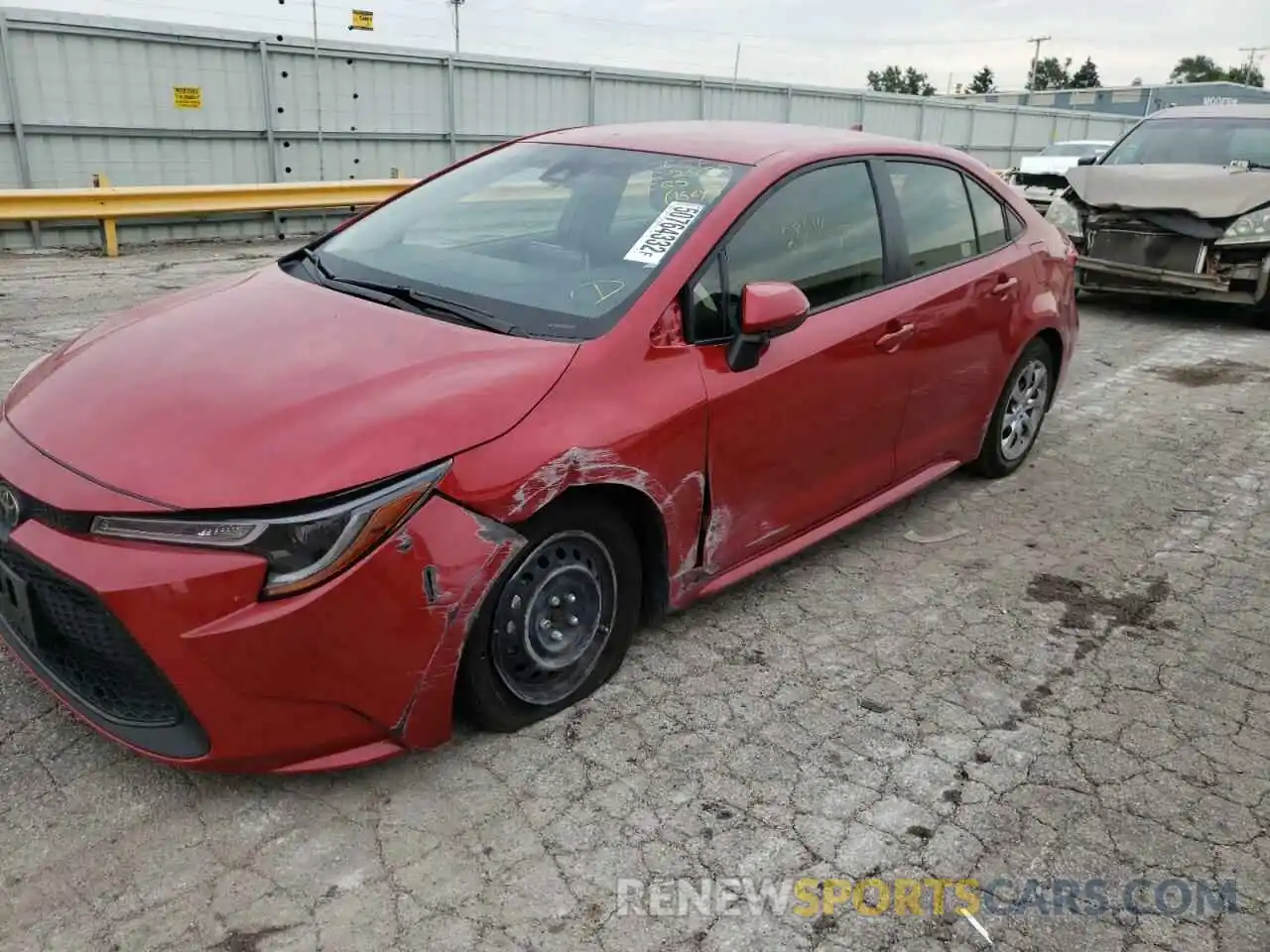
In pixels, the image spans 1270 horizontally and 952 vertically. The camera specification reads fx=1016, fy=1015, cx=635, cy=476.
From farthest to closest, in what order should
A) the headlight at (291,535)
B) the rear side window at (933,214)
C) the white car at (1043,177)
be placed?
the white car at (1043,177), the rear side window at (933,214), the headlight at (291,535)

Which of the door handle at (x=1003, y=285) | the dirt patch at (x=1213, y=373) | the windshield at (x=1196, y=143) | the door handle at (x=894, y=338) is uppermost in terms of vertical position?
the windshield at (x=1196, y=143)

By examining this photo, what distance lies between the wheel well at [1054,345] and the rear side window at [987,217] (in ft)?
1.85

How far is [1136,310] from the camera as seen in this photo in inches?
384

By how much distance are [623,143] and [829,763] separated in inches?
90.9

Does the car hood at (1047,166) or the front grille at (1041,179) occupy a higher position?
the car hood at (1047,166)

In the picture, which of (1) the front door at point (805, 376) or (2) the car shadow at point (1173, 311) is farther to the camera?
(2) the car shadow at point (1173, 311)

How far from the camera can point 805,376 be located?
3.41 m

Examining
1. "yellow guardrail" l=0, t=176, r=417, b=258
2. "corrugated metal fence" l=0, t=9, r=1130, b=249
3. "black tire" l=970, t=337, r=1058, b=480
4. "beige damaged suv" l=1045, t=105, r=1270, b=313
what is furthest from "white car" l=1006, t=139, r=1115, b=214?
"black tire" l=970, t=337, r=1058, b=480

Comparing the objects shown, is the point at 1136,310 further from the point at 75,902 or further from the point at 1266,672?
the point at 75,902

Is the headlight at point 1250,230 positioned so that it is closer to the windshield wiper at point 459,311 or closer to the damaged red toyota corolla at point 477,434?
the damaged red toyota corolla at point 477,434

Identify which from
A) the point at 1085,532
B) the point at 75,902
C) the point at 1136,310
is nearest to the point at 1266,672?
the point at 1085,532

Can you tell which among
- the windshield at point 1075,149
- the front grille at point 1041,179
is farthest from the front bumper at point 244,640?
the windshield at point 1075,149

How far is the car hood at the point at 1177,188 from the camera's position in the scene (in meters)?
8.20

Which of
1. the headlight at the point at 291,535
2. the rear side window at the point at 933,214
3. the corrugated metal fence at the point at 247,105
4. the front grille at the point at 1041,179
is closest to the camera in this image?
the headlight at the point at 291,535
